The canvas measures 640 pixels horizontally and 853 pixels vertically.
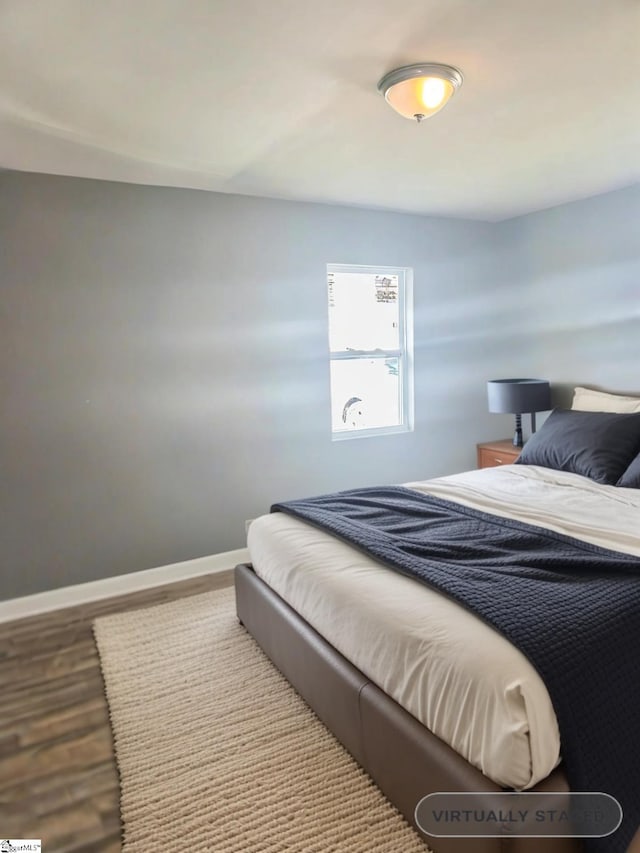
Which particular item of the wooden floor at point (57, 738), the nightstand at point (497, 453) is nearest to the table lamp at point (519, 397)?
the nightstand at point (497, 453)

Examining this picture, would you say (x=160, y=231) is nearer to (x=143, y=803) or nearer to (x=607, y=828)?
(x=143, y=803)

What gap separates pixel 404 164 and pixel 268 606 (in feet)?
7.80

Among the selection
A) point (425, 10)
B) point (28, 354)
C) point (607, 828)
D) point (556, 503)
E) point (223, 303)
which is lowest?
point (607, 828)

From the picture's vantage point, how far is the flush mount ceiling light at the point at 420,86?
188 centimetres

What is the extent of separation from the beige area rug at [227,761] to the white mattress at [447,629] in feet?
1.21

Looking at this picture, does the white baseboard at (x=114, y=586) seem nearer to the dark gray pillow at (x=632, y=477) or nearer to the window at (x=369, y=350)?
the window at (x=369, y=350)

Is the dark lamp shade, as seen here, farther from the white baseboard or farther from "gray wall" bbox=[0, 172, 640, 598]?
the white baseboard

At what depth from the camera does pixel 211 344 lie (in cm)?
338

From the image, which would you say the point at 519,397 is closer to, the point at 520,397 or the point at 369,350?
the point at 520,397

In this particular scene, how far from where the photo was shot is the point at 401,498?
274 centimetres

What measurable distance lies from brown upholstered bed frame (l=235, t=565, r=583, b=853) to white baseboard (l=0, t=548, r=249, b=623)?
1.15 meters

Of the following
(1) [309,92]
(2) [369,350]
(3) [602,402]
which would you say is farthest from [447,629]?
(2) [369,350]

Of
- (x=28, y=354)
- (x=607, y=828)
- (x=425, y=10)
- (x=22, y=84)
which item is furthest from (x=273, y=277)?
(x=607, y=828)

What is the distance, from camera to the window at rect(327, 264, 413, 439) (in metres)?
3.94
